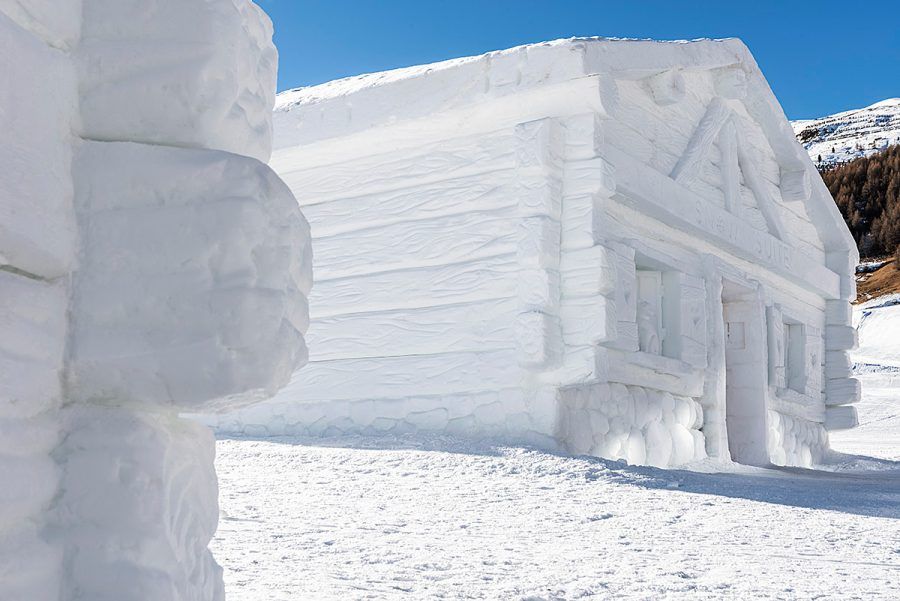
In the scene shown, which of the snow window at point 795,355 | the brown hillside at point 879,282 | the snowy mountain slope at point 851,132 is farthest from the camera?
the snowy mountain slope at point 851,132

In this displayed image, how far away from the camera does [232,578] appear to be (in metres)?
3.20

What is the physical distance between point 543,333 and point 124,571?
5.43 meters

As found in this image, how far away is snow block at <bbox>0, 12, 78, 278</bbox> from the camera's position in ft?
4.85

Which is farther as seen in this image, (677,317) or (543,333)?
(677,317)

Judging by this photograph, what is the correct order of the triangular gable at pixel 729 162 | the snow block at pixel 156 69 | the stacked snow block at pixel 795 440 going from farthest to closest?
the stacked snow block at pixel 795 440 → the triangular gable at pixel 729 162 → the snow block at pixel 156 69

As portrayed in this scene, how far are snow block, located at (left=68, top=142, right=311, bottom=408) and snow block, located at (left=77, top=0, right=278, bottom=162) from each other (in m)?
0.05

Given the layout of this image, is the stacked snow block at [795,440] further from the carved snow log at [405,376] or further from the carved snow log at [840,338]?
the carved snow log at [405,376]

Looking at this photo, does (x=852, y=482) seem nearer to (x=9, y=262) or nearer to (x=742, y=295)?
(x=742, y=295)

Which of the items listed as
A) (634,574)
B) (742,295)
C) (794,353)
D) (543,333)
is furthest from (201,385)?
(794,353)

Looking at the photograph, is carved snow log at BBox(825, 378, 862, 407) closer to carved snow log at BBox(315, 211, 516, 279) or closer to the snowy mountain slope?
carved snow log at BBox(315, 211, 516, 279)

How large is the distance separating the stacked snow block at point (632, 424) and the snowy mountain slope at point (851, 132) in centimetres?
4427

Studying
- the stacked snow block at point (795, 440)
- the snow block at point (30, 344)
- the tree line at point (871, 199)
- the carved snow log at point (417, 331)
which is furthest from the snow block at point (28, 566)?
the tree line at point (871, 199)

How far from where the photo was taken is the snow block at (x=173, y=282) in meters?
1.61

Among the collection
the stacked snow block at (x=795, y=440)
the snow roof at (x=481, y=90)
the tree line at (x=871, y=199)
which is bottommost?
the stacked snow block at (x=795, y=440)
